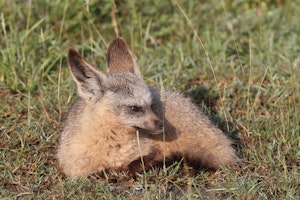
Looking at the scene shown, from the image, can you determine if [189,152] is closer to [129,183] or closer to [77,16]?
[129,183]

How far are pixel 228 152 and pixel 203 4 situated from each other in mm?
3606

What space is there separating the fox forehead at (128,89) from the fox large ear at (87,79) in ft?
0.29

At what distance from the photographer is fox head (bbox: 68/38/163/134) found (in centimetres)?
523

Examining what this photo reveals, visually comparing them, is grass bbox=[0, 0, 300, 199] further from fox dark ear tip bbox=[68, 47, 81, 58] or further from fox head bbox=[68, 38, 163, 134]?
fox dark ear tip bbox=[68, 47, 81, 58]

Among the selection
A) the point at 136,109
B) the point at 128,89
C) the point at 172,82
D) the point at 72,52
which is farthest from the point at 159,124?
the point at 172,82

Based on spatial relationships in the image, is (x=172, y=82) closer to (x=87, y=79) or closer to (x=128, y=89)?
(x=128, y=89)

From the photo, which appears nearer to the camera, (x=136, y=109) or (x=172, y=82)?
(x=136, y=109)

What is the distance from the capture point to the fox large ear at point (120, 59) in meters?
5.79

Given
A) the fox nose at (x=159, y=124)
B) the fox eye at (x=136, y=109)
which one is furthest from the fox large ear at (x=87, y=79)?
the fox nose at (x=159, y=124)

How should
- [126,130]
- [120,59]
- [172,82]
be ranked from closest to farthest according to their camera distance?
[126,130] < [120,59] < [172,82]

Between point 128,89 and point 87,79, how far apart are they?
0.36 m

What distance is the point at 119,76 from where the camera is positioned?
5531mm

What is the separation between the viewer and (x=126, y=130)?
5.32 m

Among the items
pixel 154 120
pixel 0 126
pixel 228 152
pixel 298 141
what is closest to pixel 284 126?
pixel 298 141
